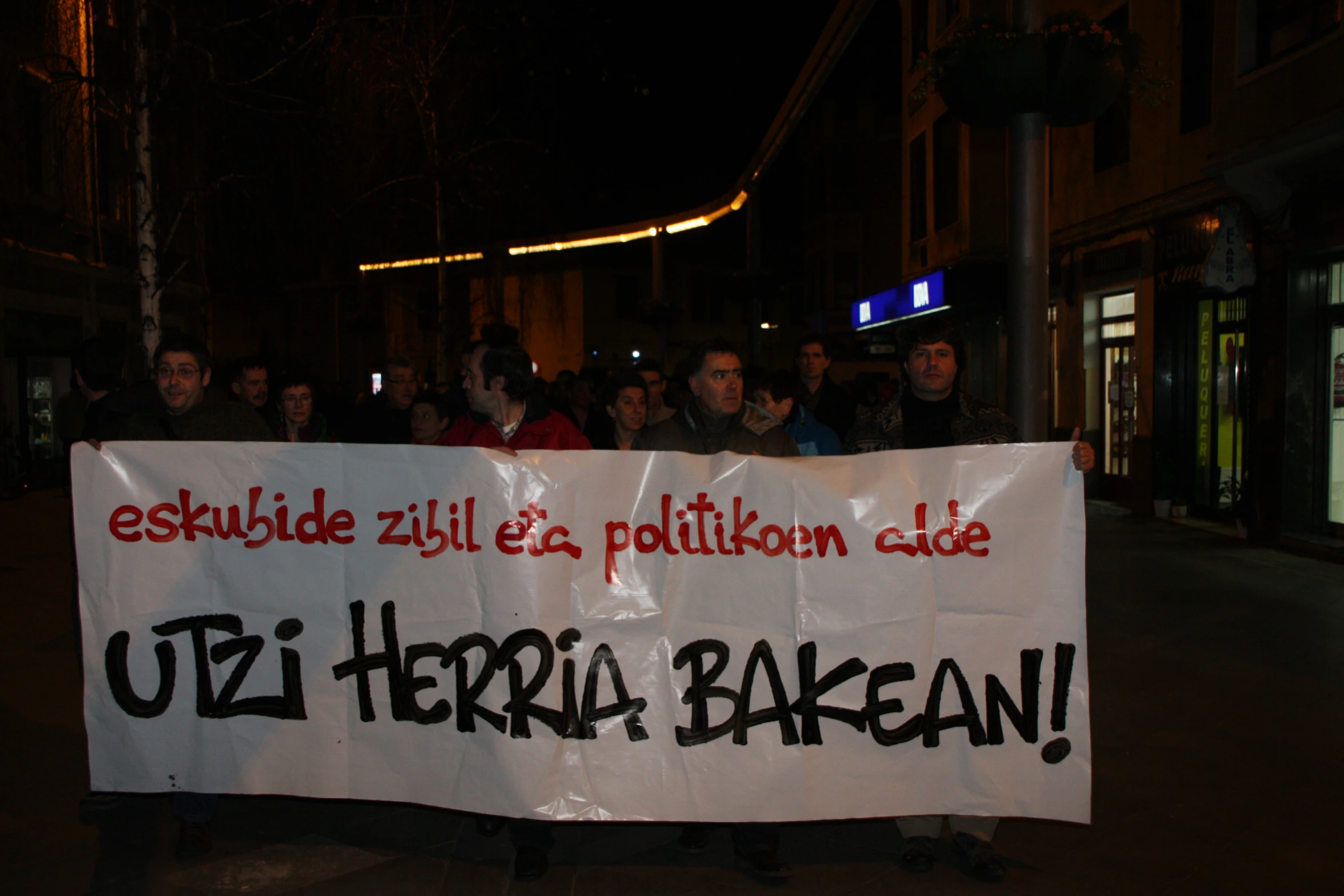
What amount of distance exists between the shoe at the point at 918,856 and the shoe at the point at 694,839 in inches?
28.8

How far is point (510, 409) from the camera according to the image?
15.6 ft

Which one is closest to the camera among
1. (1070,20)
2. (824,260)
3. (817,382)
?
(1070,20)

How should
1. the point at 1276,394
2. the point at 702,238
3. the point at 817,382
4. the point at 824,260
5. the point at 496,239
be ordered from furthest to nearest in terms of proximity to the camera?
the point at 702,238 < the point at 824,260 < the point at 496,239 < the point at 1276,394 < the point at 817,382

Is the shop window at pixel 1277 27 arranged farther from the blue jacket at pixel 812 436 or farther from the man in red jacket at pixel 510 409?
the man in red jacket at pixel 510 409

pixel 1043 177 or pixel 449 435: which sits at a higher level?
pixel 1043 177

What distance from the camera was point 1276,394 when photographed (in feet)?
35.3

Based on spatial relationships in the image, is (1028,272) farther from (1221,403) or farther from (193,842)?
(1221,403)

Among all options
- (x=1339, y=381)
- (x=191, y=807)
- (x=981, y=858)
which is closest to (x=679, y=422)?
(x=981, y=858)

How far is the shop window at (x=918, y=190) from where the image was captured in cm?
2150

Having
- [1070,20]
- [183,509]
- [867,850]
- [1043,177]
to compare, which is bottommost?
[867,850]

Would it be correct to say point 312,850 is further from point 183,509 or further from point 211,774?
point 183,509

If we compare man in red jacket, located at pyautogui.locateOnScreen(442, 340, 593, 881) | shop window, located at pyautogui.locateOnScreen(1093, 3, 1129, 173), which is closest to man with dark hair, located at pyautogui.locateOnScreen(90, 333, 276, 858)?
man in red jacket, located at pyautogui.locateOnScreen(442, 340, 593, 881)

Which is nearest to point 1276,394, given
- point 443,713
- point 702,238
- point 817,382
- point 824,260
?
point 817,382

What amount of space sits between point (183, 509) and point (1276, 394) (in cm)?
995
